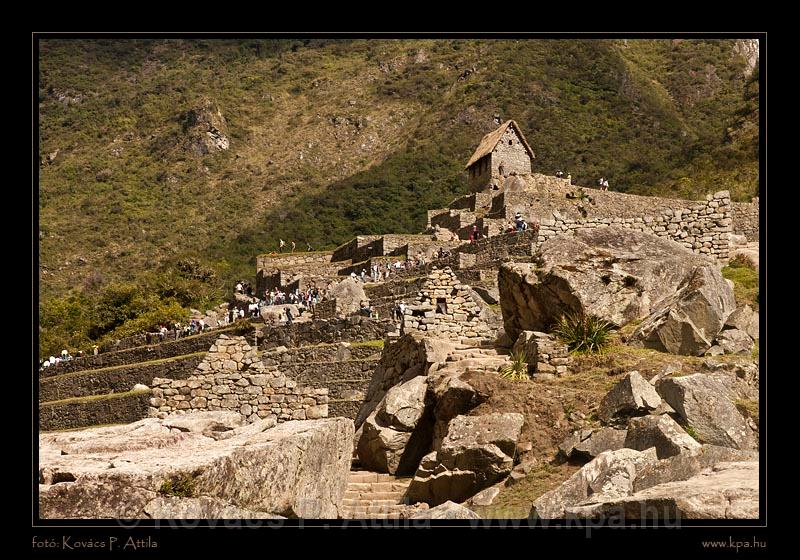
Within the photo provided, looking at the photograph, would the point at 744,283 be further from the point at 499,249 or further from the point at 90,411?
the point at 499,249

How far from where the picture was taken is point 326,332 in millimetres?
37375

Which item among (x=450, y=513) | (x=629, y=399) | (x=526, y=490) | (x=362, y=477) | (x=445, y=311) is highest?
(x=445, y=311)

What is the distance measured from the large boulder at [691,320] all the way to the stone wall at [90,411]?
1837 centimetres

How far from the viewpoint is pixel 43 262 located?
93.9m

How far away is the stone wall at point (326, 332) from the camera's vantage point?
36375 mm

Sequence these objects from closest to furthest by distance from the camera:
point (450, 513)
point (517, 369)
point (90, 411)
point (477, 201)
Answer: point (450, 513), point (517, 369), point (90, 411), point (477, 201)

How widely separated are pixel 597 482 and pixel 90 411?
84.4 feet

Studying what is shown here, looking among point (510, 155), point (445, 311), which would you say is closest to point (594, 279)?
point (445, 311)

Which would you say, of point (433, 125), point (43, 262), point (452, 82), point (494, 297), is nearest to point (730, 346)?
point (494, 297)

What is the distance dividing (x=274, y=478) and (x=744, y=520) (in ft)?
13.3

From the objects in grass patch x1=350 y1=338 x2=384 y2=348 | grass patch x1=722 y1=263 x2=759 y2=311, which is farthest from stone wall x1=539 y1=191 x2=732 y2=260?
grass patch x1=350 y1=338 x2=384 y2=348

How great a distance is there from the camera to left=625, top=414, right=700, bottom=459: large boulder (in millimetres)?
12492

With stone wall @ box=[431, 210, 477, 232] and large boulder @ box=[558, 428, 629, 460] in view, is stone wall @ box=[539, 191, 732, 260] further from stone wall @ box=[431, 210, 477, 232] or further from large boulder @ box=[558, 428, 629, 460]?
stone wall @ box=[431, 210, 477, 232]

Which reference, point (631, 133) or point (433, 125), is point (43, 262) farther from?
point (631, 133)
